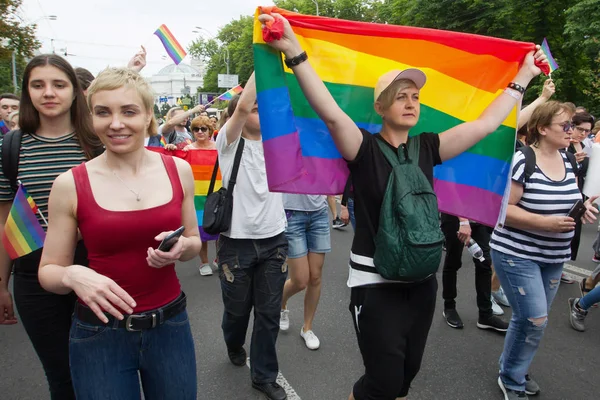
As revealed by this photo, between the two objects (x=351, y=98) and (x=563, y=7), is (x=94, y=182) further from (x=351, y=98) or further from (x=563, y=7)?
(x=563, y=7)

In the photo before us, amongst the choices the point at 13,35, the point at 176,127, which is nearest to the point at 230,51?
the point at 13,35

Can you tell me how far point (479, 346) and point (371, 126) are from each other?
7.91 feet

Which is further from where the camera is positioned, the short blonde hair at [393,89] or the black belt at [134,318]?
the short blonde hair at [393,89]

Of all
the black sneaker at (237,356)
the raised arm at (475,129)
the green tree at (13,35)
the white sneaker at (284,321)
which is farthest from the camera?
the green tree at (13,35)

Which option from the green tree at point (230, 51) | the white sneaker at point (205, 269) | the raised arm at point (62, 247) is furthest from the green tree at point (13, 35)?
the green tree at point (230, 51)

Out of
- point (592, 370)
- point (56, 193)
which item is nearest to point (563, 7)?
point (592, 370)

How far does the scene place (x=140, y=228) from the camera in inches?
64.1

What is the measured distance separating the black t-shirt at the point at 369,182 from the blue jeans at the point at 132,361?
0.89 m

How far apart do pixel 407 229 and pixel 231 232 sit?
1380 mm

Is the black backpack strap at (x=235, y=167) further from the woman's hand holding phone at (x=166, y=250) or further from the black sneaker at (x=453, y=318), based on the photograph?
the black sneaker at (x=453, y=318)

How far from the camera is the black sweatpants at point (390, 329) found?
1.99 metres

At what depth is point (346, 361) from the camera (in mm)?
3404

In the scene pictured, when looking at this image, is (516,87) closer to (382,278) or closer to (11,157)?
(382,278)

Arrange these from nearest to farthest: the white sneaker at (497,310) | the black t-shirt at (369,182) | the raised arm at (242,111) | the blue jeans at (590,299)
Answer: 1. the black t-shirt at (369,182)
2. the raised arm at (242,111)
3. the blue jeans at (590,299)
4. the white sneaker at (497,310)
